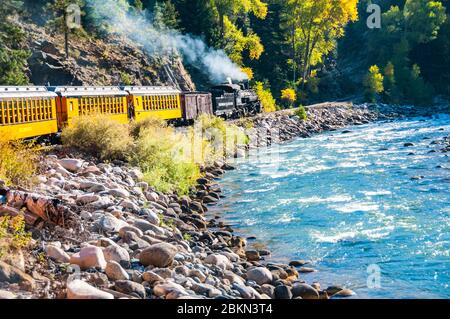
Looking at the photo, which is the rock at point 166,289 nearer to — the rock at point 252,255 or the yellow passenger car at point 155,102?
the rock at point 252,255

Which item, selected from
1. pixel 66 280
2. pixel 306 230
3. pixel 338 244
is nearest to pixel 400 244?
pixel 338 244

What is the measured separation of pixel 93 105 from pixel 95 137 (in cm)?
415

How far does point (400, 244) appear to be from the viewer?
13008 mm

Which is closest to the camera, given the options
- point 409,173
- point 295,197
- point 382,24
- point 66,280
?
point 66,280

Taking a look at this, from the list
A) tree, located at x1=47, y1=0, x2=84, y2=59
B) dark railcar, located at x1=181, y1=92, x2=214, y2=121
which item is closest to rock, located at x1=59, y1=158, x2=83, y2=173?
dark railcar, located at x1=181, y1=92, x2=214, y2=121

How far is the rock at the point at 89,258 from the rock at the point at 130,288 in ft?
2.52

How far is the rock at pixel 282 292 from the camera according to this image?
9.43 metres

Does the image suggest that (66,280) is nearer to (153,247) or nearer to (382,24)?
(153,247)

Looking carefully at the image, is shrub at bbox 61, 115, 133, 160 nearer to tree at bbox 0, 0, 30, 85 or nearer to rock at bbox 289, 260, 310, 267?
rock at bbox 289, 260, 310, 267

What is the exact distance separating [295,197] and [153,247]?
979cm

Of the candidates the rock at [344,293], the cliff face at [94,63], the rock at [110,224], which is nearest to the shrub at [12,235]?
the rock at [110,224]

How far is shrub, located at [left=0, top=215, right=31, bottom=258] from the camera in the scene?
8.19 m

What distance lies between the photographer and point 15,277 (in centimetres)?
748

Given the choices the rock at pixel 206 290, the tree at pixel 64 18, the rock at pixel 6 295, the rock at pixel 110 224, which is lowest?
the rock at pixel 206 290
